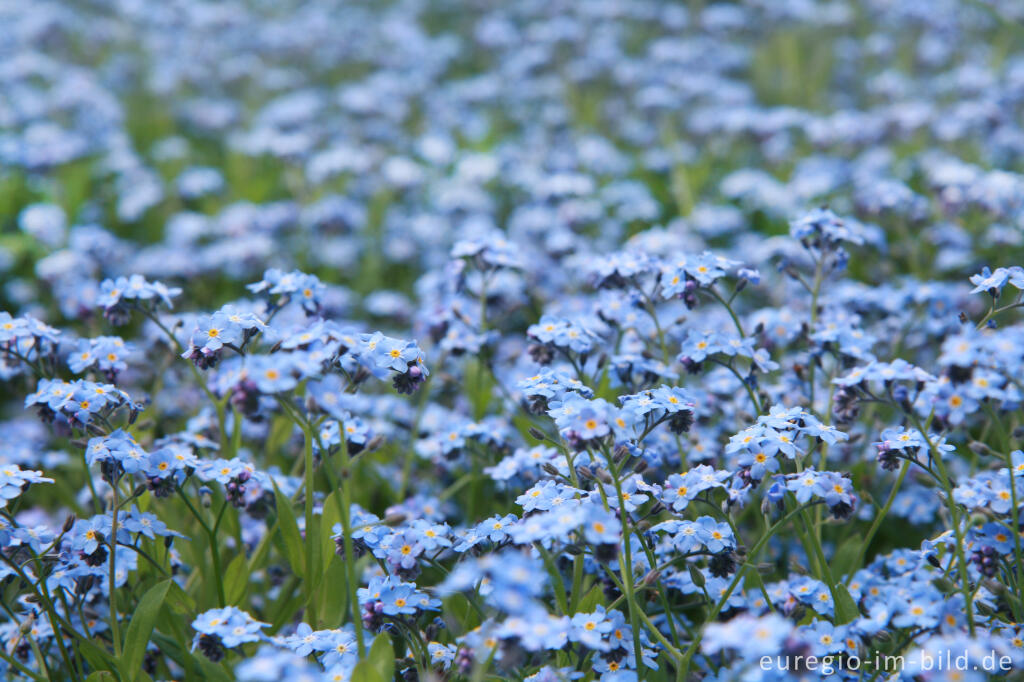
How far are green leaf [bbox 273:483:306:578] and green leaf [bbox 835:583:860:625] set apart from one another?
5.62ft

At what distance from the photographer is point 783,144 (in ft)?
21.8

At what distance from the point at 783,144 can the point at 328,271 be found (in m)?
3.56

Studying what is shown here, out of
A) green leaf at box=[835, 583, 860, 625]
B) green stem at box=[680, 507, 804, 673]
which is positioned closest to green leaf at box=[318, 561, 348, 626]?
green stem at box=[680, 507, 804, 673]

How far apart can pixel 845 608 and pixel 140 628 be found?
217 centimetres

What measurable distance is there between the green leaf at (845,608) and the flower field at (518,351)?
0.02 m

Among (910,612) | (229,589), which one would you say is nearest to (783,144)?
(910,612)

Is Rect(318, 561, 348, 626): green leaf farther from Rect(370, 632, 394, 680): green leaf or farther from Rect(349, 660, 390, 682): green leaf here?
Rect(349, 660, 390, 682): green leaf

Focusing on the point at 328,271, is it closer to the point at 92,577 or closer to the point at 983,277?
the point at 92,577

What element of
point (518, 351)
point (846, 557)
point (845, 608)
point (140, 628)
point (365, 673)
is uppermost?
point (365, 673)

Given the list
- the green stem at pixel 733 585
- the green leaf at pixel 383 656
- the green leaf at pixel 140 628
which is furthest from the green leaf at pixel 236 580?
the green stem at pixel 733 585

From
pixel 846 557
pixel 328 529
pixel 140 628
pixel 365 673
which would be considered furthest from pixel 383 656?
pixel 846 557

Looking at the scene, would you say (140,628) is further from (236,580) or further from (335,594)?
(335,594)

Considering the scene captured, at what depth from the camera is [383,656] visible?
2.40m

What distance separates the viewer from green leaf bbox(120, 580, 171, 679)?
264 centimetres
